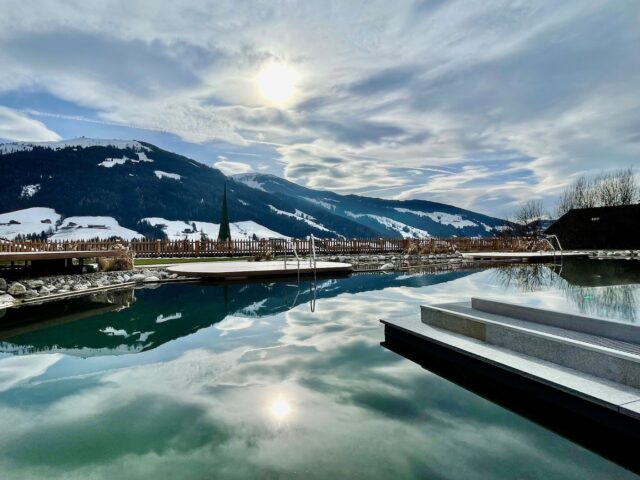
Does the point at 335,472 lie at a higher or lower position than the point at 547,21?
lower

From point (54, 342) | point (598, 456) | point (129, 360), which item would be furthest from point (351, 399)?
point (54, 342)

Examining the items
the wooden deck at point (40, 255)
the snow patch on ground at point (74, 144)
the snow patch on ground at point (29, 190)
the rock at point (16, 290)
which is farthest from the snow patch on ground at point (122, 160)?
the rock at point (16, 290)

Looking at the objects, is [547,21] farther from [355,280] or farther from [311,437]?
[311,437]

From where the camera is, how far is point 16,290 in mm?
9422

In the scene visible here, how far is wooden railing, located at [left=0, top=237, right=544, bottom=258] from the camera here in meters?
21.0

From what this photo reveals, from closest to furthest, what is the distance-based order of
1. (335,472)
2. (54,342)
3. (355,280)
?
(335,472)
(54,342)
(355,280)

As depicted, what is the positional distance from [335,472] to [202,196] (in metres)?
116

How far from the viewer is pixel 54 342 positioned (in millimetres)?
6359

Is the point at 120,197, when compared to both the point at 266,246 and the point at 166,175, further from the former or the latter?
the point at 266,246

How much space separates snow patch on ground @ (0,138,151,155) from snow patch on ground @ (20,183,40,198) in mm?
20398

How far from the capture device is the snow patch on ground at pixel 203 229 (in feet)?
290

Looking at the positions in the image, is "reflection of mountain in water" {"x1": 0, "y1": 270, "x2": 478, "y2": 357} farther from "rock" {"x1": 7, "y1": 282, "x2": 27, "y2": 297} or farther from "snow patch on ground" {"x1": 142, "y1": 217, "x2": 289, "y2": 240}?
"snow patch on ground" {"x1": 142, "y1": 217, "x2": 289, "y2": 240}

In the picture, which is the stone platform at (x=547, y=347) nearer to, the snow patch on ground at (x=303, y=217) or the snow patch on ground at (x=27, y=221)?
the snow patch on ground at (x=27, y=221)

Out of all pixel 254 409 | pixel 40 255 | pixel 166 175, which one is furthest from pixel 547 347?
pixel 166 175
